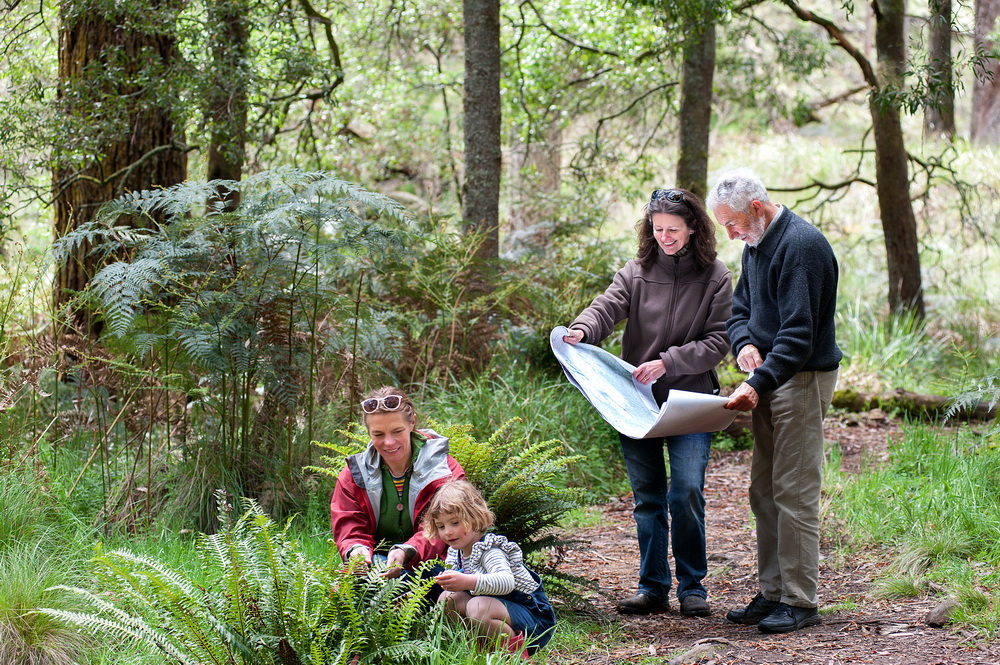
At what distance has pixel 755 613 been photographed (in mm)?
4012

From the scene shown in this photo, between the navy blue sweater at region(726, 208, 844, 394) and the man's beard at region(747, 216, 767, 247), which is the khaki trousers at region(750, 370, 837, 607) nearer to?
the navy blue sweater at region(726, 208, 844, 394)

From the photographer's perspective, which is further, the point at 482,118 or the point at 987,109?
the point at 987,109

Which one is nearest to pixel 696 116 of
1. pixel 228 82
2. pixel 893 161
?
pixel 893 161

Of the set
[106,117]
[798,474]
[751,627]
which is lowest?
[751,627]

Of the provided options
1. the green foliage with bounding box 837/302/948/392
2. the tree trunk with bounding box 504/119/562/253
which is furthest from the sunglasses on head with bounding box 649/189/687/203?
the green foliage with bounding box 837/302/948/392

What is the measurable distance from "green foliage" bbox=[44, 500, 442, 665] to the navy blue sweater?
5.60ft

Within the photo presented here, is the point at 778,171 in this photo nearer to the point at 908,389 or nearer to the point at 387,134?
the point at 387,134

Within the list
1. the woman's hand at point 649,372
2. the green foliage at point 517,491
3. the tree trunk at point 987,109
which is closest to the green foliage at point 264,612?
→ the green foliage at point 517,491

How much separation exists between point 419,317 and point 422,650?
13.8ft

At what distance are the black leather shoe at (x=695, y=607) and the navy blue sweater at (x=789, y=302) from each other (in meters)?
1.14

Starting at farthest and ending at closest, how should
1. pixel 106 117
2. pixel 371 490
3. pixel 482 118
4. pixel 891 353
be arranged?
pixel 891 353 < pixel 482 118 < pixel 106 117 < pixel 371 490

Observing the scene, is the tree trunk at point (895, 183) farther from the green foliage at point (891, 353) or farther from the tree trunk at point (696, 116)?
the tree trunk at point (696, 116)

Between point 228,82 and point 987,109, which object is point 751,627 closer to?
point 228,82

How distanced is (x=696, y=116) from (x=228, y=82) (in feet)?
15.1
